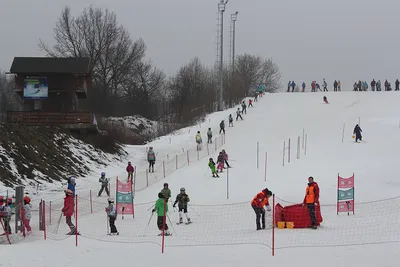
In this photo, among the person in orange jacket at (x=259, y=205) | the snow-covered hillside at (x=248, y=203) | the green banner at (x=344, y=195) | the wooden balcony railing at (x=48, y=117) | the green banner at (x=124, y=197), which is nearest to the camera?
the snow-covered hillside at (x=248, y=203)

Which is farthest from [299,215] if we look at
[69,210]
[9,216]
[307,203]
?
[9,216]

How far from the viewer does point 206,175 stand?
3117 cm

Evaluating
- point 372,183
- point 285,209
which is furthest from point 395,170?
point 285,209

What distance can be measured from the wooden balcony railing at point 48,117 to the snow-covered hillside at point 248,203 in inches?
179

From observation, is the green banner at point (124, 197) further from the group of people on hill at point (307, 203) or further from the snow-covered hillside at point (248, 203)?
the group of people on hill at point (307, 203)

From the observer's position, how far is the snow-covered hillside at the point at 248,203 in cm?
1280

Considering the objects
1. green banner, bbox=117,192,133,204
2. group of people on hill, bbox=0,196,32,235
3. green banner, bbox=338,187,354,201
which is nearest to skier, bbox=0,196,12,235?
group of people on hill, bbox=0,196,32,235

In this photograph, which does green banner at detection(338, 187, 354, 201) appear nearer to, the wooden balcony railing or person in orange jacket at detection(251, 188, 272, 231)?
person in orange jacket at detection(251, 188, 272, 231)

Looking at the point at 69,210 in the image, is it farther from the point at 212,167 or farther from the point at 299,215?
the point at 212,167

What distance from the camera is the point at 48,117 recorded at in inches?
1620

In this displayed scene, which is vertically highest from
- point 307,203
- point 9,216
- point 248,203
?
point 307,203

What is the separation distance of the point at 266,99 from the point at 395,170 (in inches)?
1639

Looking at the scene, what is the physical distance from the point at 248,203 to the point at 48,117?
22.9 m

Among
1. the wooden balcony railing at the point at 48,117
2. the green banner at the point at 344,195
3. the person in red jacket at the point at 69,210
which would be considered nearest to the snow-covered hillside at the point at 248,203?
the person in red jacket at the point at 69,210
